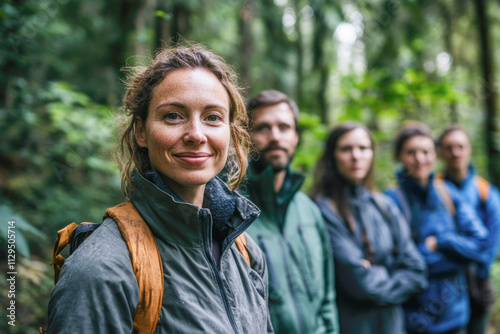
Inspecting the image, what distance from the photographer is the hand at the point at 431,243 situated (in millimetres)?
3691

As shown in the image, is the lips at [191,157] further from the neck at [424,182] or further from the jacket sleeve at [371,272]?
the neck at [424,182]

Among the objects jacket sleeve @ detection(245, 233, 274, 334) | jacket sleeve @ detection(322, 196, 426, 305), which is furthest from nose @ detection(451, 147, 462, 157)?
jacket sleeve @ detection(245, 233, 274, 334)

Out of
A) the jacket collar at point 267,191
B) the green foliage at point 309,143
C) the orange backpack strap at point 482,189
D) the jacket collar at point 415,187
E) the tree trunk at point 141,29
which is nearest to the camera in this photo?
the jacket collar at point 267,191

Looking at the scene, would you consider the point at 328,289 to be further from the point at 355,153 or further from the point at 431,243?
the point at 431,243

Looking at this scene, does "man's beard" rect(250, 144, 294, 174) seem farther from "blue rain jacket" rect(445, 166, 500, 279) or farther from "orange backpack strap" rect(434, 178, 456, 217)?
"blue rain jacket" rect(445, 166, 500, 279)

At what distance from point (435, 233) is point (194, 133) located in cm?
320

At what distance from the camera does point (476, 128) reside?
40.5ft

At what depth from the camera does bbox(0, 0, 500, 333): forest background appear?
413 centimetres

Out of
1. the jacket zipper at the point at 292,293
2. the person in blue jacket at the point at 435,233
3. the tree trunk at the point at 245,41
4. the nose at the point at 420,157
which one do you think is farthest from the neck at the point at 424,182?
the tree trunk at the point at 245,41

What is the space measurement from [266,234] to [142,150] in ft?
3.99

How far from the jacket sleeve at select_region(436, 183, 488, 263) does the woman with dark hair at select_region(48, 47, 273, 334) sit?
2588mm

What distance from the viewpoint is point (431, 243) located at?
371 cm

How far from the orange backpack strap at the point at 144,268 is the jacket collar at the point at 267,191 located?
1374mm

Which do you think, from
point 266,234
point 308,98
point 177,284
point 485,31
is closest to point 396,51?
point 485,31
